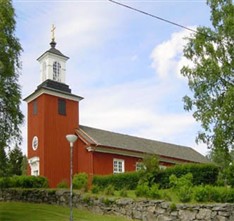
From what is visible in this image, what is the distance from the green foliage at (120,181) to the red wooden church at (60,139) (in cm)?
327

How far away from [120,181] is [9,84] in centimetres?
1048

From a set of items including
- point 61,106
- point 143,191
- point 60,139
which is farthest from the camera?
point 61,106

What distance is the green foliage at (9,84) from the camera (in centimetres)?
1941

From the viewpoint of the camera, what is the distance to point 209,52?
66.1ft

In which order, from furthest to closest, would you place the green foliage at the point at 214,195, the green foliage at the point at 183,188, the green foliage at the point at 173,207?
the green foliage at the point at 183,188 → the green foliage at the point at 173,207 → the green foliage at the point at 214,195

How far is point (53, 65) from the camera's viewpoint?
1334 inches

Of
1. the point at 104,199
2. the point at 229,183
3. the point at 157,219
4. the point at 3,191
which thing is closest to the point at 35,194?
the point at 3,191

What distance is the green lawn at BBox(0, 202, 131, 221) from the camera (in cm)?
1912

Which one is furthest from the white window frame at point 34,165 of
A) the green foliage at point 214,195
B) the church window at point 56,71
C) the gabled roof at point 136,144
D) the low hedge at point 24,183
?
the green foliage at point 214,195

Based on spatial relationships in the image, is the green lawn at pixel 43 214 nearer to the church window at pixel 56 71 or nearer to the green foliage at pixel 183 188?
the green foliage at pixel 183 188

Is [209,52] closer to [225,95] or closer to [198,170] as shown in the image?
[225,95]

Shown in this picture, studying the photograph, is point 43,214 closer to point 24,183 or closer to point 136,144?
point 24,183

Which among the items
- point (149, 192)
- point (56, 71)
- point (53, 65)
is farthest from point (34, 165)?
point (149, 192)

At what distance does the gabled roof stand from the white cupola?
14.4 feet
